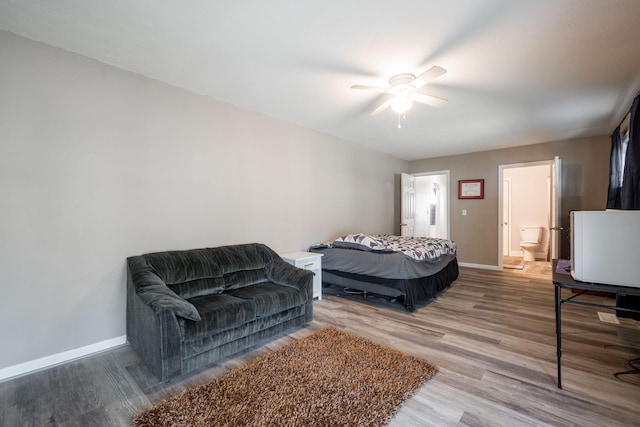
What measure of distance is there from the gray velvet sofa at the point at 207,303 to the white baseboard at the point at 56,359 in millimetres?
194

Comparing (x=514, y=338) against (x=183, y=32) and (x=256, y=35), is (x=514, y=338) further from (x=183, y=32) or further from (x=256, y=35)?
(x=183, y=32)

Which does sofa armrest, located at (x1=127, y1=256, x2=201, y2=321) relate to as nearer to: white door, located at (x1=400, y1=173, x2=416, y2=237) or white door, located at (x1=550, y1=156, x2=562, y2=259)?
white door, located at (x1=400, y1=173, x2=416, y2=237)

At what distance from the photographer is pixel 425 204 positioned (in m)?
7.06

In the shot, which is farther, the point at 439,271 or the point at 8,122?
the point at 439,271

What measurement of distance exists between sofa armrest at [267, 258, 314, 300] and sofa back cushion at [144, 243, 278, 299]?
111 mm

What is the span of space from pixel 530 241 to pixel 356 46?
693 cm

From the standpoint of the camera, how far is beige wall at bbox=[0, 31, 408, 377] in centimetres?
210

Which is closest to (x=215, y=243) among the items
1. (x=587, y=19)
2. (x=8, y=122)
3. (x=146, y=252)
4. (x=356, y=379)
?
(x=146, y=252)

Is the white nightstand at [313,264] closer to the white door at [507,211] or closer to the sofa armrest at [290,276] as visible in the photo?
the sofa armrest at [290,276]

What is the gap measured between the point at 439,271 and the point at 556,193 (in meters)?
2.57

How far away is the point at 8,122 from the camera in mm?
2068

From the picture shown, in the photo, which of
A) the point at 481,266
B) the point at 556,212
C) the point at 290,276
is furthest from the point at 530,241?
the point at 290,276

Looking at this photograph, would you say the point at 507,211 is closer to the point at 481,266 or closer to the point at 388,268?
the point at 481,266

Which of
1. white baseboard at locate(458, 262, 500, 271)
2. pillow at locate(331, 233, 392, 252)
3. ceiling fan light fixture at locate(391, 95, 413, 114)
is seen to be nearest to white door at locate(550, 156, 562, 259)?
white baseboard at locate(458, 262, 500, 271)
